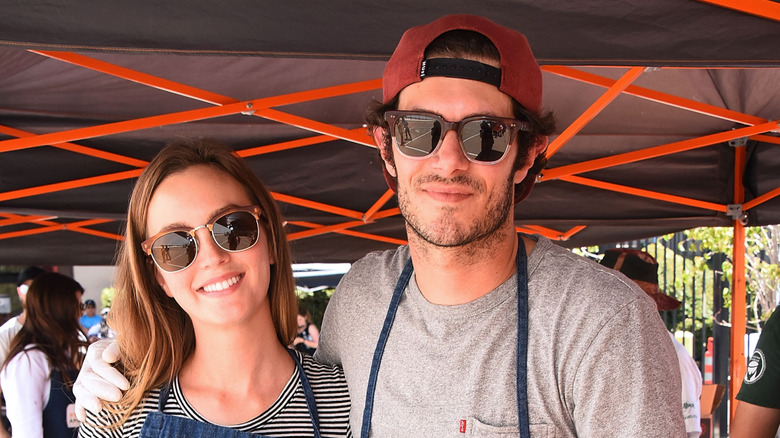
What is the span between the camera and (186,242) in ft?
5.87

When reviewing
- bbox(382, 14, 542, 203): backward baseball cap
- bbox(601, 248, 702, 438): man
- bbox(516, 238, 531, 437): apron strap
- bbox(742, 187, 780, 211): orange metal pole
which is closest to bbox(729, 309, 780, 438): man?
bbox(516, 238, 531, 437): apron strap

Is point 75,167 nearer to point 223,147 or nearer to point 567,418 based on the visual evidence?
point 223,147

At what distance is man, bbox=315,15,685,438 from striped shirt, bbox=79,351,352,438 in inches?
3.7


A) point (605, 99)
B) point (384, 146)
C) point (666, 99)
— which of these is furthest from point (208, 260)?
point (666, 99)

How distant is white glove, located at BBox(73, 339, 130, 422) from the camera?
178 centimetres

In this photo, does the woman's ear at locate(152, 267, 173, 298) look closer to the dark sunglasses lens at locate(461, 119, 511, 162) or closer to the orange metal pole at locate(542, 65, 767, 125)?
the dark sunglasses lens at locate(461, 119, 511, 162)

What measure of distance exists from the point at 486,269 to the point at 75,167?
299cm

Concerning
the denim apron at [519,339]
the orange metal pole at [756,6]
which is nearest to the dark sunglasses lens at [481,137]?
the denim apron at [519,339]

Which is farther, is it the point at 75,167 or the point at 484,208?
the point at 75,167

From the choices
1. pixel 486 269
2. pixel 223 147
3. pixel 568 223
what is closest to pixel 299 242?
pixel 568 223

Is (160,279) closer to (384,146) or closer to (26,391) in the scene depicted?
(384,146)

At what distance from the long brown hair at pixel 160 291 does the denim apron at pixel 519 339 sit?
36cm

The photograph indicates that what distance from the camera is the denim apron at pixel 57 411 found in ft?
11.9

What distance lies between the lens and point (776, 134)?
4.21 m
